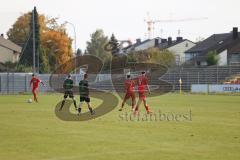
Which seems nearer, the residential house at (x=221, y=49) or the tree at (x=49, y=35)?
the residential house at (x=221, y=49)

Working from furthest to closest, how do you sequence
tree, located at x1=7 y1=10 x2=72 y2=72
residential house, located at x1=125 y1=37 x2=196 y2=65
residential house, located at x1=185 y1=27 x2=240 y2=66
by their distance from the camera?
residential house, located at x1=125 y1=37 x2=196 y2=65, tree, located at x1=7 y1=10 x2=72 y2=72, residential house, located at x1=185 y1=27 x2=240 y2=66

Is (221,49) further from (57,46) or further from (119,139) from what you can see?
(119,139)

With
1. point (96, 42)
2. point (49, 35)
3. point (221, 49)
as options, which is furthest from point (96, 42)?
point (221, 49)

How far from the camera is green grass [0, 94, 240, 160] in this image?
45.7 ft

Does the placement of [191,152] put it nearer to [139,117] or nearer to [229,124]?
[229,124]

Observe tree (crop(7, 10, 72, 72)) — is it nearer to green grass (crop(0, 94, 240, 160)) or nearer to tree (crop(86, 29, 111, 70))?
tree (crop(86, 29, 111, 70))

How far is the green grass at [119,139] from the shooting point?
45.7ft

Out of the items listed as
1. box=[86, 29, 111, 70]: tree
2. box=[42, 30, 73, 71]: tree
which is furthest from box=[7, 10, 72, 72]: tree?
box=[86, 29, 111, 70]: tree

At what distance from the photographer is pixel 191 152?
1427 centimetres

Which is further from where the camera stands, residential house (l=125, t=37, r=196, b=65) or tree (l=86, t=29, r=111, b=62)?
tree (l=86, t=29, r=111, b=62)

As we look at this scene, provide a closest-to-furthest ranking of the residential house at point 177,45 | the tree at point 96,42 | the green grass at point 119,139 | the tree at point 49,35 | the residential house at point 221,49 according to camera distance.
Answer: the green grass at point 119,139
the residential house at point 221,49
the tree at point 49,35
the residential house at point 177,45
the tree at point 96,42

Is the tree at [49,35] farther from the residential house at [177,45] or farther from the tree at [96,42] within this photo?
the tree at [96,42]

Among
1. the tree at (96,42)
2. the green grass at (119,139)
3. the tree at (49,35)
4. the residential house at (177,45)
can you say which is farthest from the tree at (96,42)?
the green grass at (119,139)

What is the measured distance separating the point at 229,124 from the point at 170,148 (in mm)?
7682
